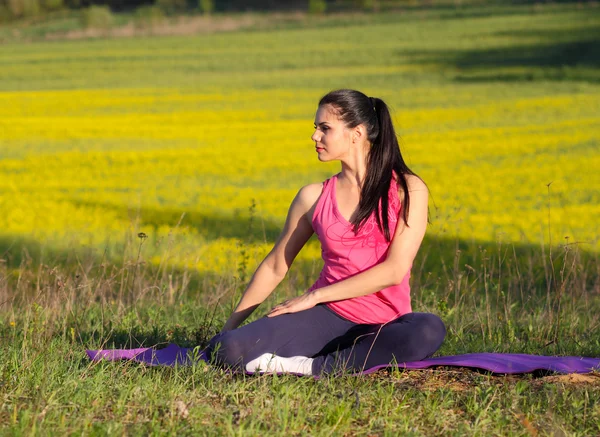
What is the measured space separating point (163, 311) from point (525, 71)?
35329 mm

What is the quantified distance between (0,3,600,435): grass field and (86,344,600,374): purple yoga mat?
7cm

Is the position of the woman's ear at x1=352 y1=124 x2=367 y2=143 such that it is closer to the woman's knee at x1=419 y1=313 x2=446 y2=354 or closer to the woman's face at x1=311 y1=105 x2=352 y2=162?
the woman's face at x1=311 y1=105 x2=352 y2=162

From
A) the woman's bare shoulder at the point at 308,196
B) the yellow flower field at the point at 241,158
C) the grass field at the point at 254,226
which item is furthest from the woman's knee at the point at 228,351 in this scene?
the yellow flower field at the point at 241,158

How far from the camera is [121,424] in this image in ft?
12.1

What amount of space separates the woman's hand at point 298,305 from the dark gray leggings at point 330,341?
4 cm

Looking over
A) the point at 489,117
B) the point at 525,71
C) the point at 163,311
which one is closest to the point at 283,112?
the point at 489,117

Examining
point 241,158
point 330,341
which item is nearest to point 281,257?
point 330,341

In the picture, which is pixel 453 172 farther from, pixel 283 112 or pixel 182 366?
pixel 182 366

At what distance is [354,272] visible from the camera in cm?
460

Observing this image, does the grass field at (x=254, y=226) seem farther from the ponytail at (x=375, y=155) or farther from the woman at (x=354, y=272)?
the ponytail at (x=375, y=155)

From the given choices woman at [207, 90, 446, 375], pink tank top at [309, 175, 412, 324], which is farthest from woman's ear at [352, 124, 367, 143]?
pink tank top at [309, 175, 412, 324]

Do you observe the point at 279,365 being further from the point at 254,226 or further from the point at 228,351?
the point at 254,226

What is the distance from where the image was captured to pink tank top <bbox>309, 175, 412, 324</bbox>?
181 inches

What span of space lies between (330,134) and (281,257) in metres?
0.60
